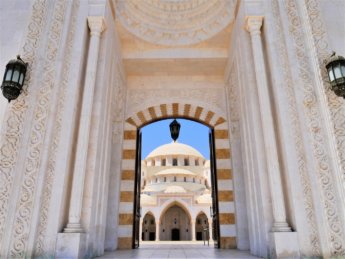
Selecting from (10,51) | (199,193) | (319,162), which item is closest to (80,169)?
(10,51)

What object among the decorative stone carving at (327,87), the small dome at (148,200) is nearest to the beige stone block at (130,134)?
the decorative stone carving at (327,87)

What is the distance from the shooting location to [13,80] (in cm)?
355

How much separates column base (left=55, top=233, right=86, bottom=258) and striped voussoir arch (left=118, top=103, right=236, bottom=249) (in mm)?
2247

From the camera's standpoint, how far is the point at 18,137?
11.6ft

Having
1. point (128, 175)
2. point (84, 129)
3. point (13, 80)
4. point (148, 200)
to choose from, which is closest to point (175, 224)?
point (148, 200)

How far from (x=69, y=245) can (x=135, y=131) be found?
323cm

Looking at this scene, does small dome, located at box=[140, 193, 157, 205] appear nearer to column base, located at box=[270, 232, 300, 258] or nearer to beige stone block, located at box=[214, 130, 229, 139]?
beige stone block, located at box=[214, 130, 229, 139]

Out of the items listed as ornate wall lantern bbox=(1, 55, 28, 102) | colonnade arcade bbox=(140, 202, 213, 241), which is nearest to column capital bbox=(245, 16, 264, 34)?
ornate wall lantern bbox=(1, 55, 28, 102)

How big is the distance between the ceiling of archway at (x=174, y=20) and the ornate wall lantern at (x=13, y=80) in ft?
7.68

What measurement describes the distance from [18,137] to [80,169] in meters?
0.92

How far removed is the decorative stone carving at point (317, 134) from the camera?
307 centimetres

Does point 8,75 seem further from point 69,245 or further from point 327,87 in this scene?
point 327,87

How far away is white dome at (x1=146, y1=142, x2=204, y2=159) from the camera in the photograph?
27375 mm

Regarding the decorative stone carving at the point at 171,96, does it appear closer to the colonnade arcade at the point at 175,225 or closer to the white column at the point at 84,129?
the white column at the point at 84,129
